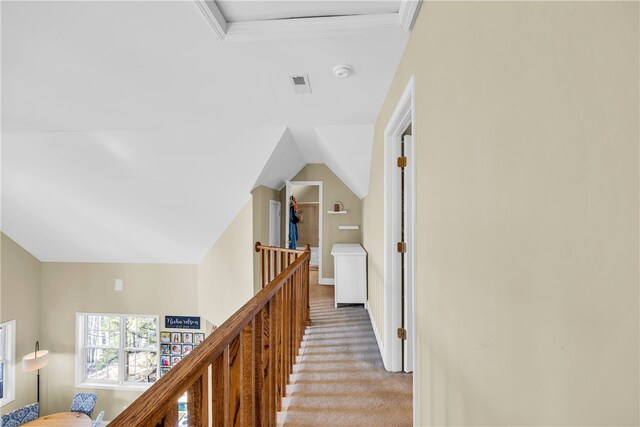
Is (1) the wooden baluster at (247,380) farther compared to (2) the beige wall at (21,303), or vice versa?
(2) the beige wall at (21,303)

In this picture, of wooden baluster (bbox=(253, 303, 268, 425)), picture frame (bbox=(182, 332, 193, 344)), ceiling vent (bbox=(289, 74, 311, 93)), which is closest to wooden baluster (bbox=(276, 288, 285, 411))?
wooden baluster (bbox=(253, 303, 268, 425))

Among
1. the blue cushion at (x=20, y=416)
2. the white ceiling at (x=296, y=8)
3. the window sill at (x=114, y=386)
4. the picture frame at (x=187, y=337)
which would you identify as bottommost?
the blue cushion at (x=20, y=416)

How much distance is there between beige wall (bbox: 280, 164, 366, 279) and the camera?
17.3ft

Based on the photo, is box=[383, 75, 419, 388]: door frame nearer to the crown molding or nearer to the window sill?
the crown molding

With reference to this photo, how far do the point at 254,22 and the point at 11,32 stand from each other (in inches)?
53.6

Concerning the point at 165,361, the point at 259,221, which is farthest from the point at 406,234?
the point at 165,361

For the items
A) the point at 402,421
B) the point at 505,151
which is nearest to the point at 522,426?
the point at 505,151

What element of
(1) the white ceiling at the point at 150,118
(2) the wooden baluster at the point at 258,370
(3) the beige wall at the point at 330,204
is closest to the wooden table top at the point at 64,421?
(1) the white ceiling at the point at 150,118

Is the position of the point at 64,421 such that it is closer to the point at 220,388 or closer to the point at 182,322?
the point at 182,322

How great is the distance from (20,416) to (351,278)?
5931mm

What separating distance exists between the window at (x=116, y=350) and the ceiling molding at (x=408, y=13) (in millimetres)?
5873

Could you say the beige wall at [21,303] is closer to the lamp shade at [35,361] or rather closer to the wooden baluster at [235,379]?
the lamp shade at [35,361]

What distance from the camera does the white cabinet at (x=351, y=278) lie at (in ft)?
12.9

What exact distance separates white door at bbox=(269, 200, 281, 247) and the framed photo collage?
211 centimetres
